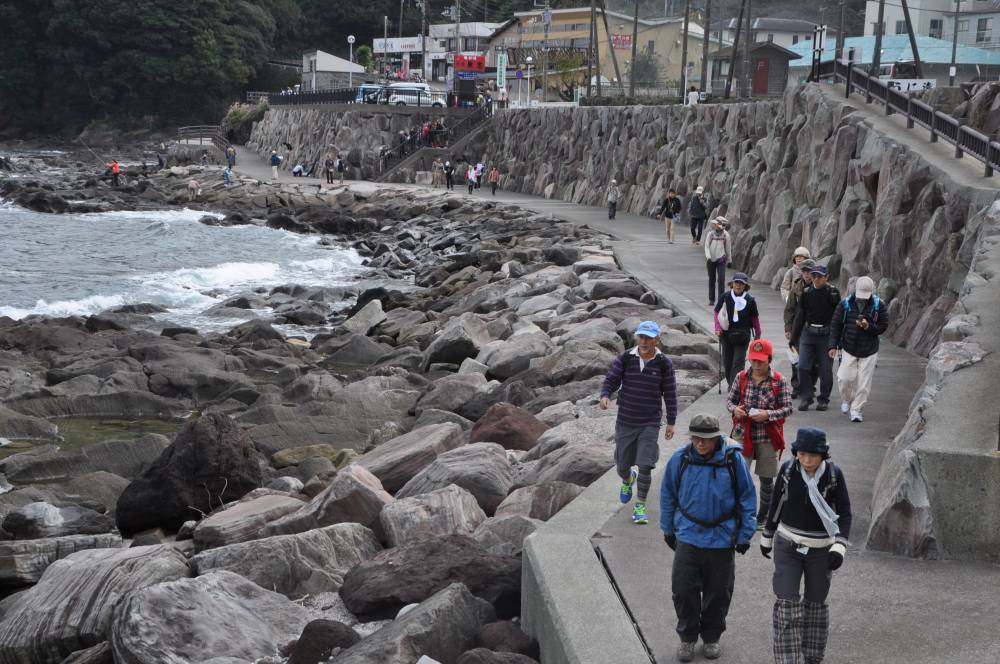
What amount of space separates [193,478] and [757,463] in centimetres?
632

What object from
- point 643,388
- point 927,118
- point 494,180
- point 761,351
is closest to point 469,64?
point 494,180

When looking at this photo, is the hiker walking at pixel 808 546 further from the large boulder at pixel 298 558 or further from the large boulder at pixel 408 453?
the large boulder at pixel 408 453

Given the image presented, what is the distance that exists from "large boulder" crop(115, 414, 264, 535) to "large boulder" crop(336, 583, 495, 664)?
4.80 metres

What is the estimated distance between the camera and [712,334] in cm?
1683

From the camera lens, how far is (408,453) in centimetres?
1208

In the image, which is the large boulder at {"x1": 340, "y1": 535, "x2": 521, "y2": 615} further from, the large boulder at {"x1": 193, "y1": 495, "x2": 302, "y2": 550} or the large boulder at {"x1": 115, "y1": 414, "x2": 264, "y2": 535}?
the large boulder at {"x1": 115, "y1": 414, "x2": 264, "y2": 535}

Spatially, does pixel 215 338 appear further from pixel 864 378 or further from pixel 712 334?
pixel 864 378

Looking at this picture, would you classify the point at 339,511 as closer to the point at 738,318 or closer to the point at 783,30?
the point at 738,318

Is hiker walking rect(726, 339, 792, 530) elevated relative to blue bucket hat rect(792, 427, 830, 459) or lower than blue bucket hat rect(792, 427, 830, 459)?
lower

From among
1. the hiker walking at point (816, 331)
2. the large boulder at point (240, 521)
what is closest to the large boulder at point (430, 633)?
the large boulder at point (240, 521)

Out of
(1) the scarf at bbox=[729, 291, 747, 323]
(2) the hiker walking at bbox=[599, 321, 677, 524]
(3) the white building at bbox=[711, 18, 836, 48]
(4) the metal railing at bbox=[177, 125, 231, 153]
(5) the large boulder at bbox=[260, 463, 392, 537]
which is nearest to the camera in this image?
(2) the hiker walking at bbox=[599, 321, 677, 524]

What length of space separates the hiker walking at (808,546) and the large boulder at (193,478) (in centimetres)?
731

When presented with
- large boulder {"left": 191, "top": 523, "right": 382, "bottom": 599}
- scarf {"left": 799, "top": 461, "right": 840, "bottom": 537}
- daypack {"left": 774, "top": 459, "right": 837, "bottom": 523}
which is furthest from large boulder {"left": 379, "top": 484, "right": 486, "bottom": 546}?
scarf {"left": 799, "top": 461, "right": 840, "bottom": 537}

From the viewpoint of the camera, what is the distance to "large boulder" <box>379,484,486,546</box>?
9.78m
